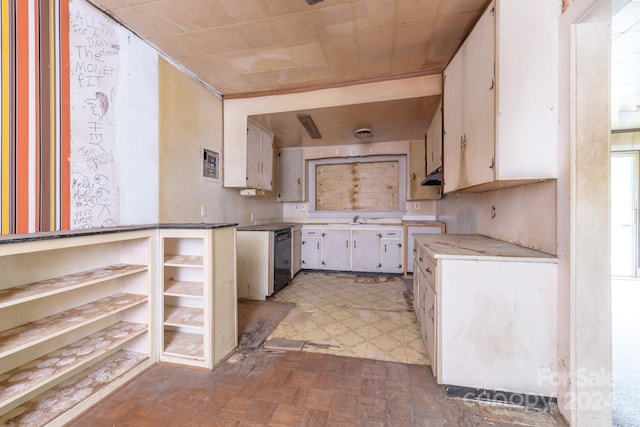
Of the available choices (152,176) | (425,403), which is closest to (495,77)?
(425,403)

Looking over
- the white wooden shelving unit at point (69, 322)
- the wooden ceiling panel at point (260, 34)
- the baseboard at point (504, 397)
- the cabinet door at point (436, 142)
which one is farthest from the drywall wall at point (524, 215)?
the white wooden shelving unit at point (69, 322)

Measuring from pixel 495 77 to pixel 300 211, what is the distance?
4.15 meters

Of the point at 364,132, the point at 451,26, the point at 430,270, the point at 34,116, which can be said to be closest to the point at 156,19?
the point at 34,116

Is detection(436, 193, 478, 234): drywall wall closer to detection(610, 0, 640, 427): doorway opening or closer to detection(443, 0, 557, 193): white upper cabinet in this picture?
detection(610, 0, 640, 427): doorway opening

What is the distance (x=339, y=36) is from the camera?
2158mm

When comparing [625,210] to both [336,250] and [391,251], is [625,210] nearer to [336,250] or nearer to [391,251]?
[391,251]

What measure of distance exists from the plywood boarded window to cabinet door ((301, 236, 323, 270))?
87 centimetres

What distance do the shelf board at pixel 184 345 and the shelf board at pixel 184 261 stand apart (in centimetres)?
65

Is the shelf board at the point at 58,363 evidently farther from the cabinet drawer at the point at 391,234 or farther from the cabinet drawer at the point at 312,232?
the cabinet drawer at the point at 391,234

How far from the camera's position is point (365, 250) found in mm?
4477

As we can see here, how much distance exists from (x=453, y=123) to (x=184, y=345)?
9.66 feet

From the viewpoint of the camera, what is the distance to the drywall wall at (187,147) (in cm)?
238

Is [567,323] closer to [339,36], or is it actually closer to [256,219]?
[339,36]

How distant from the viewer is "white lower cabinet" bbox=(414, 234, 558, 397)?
59.0 inches
